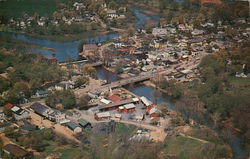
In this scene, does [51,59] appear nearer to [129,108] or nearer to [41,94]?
[41,94]

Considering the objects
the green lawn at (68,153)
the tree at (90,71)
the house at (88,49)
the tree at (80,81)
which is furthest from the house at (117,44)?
the green lawn at (68,153)

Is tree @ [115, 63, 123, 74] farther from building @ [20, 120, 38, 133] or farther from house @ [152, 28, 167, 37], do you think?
building @ [20, 120, 38, 133]

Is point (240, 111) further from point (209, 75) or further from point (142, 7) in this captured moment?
point (142, 7)

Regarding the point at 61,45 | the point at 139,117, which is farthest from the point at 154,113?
the point at 61,45

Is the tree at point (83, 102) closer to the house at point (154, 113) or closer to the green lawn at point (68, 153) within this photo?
the house at point (154, 113)

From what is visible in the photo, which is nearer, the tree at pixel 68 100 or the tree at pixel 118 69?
the tree at pixel 68 100
